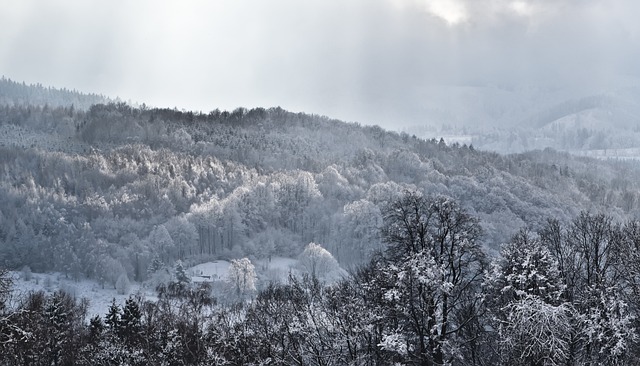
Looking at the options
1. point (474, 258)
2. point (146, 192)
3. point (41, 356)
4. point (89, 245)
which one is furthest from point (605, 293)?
point (146, 192)

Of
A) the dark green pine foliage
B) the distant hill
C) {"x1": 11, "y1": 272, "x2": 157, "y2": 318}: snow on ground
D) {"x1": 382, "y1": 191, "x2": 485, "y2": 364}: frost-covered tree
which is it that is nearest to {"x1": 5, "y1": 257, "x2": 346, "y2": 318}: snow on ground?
{"x1": 11, "y1": 272, "x2": 157, "y2": 318}: snow on ground

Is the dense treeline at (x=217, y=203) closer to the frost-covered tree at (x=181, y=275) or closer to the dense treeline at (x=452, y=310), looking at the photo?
the frost-covered tree at (x=181, y=275)

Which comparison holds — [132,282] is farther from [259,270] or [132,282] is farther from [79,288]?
[259,270]

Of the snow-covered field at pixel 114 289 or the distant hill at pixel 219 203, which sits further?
the distant hill at pixel 219 203

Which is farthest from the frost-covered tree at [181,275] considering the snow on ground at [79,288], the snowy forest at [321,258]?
the snow on ground at [79,288]

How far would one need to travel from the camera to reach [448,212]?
1006 inches

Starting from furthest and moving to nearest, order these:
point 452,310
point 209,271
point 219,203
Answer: point 219,203
point 209,271
point 452,310

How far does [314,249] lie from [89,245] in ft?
173

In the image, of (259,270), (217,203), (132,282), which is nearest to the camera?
(132,282)

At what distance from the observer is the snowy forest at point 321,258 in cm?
2244

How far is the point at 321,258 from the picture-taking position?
391ft

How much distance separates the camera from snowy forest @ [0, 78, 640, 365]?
22.4 m

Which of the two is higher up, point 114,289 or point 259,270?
point 259,270

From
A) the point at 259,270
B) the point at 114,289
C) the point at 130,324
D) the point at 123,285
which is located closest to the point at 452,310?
the point at 130,324
